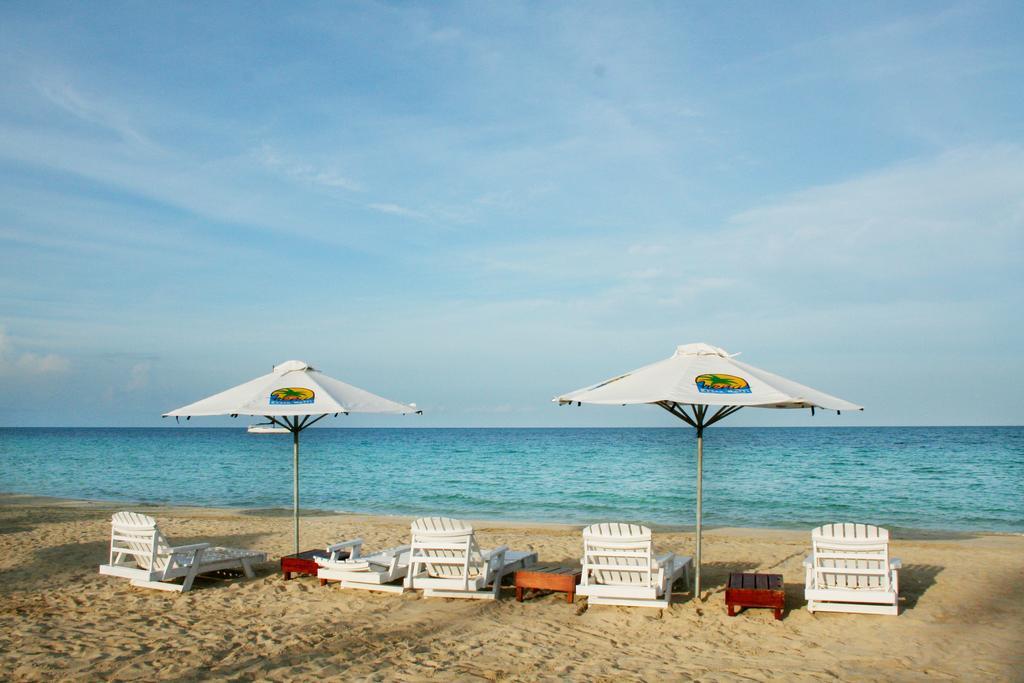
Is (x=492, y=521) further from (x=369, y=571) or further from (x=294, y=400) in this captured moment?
(x=294, y=400)

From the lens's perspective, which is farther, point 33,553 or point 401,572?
point 33,553

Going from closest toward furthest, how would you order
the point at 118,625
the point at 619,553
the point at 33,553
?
the point at 118,625, the point at 619,553, the point at 33,553

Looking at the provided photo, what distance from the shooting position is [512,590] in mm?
8719

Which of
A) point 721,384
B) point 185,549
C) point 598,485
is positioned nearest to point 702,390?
point 721,384

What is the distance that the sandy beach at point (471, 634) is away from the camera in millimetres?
5973

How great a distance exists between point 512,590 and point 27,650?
458cm

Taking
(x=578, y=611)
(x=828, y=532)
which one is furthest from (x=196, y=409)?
(x=828, y=532)

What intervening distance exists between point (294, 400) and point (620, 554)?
3.95m

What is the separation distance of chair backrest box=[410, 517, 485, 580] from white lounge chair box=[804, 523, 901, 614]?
3321 mm

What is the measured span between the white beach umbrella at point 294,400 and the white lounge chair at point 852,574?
4520 millimetres

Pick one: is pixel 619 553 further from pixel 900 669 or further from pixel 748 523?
pixel 748 523

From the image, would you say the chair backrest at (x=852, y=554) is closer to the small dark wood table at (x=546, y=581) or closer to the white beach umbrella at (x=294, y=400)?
the small dark wood table at (x=546, y=581)

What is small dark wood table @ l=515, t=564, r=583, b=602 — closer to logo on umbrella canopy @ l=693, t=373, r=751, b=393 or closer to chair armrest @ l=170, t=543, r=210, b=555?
logo on umbrella canopy @ l=693, t=373, r=751, b=393

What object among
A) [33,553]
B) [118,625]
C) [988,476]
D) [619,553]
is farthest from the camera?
[988,476]
